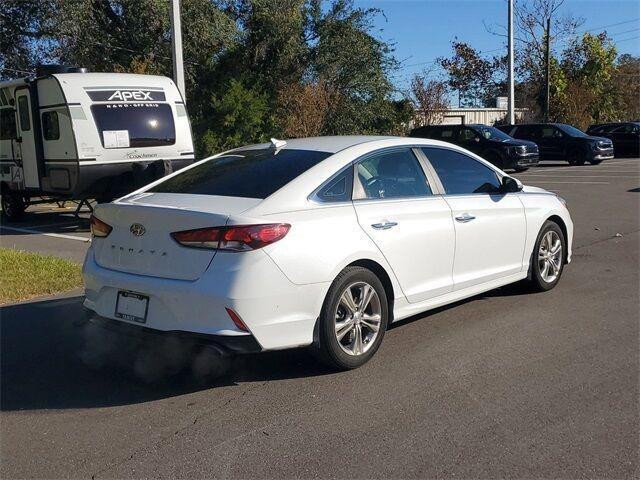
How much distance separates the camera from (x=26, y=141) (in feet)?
42.4

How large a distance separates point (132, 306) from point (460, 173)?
119 inches

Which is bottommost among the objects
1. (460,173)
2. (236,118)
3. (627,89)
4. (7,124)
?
(460,173)

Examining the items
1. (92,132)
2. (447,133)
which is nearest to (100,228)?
(92,132)

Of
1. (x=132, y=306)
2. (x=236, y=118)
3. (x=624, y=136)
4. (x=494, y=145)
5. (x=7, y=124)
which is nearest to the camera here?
(x=132, y=306)

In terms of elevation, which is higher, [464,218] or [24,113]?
[24,113]

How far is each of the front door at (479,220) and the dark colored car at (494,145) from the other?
17.2 metres

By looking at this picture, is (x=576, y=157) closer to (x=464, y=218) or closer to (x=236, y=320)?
(x=464, y=218)

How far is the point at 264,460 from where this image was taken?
366cm

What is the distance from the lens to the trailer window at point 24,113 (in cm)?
1277

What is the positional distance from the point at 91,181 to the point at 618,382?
31.3 ft

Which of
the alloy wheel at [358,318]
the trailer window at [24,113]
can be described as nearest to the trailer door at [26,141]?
the trailer window at [24,113]

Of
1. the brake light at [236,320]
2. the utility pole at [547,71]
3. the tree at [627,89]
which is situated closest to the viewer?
the brake light at [236,320]

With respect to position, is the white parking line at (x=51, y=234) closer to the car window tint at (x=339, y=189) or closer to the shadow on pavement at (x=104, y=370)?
the shadow on pavement at (x=104, y=370)

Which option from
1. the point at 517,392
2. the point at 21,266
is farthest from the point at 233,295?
the point at 21,266
